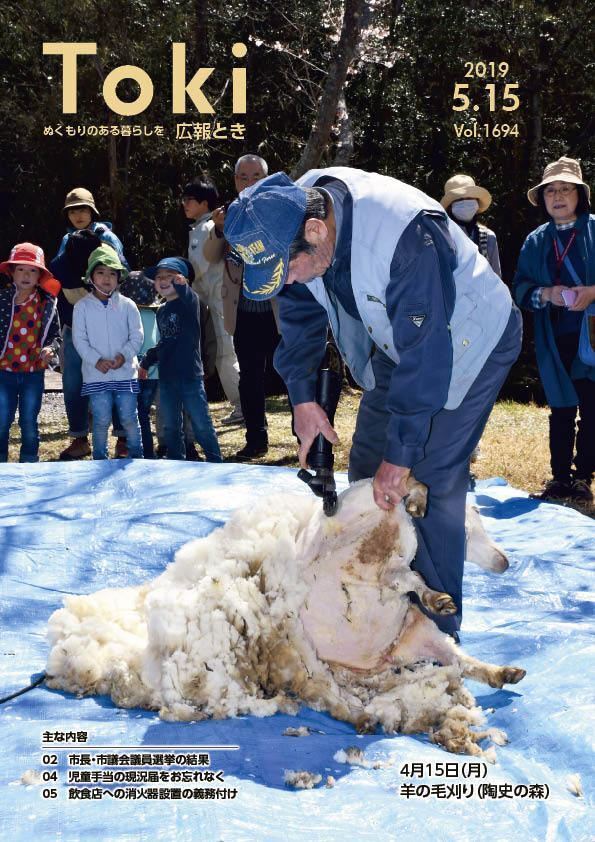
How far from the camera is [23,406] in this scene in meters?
6.12

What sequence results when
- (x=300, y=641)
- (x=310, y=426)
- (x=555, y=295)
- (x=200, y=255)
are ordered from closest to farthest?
(x=300, y=641)
(x=310, y=426)
(x=555, y=295)
(x=200, y=255)

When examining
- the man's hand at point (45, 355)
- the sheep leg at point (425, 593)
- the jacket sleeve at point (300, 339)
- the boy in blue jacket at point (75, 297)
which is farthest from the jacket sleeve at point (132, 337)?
the sheep leg at point (425, 593)

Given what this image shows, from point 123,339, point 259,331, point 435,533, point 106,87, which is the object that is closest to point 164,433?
point 123,339

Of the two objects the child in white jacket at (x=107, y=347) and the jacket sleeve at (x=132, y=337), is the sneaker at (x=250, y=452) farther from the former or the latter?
the jacket sleeve at (x=132, y=337)

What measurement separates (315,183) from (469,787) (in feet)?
5.65

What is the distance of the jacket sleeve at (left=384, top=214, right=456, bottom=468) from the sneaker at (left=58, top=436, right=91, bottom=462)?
447 centimetres

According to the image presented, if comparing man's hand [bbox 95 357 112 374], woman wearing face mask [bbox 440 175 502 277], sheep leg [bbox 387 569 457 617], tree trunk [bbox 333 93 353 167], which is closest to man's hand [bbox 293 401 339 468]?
sheep leg [bbox 387 569 457 617]

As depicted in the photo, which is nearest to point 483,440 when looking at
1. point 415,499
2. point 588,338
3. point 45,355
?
point 588,338

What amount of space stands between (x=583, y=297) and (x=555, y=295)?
0.16 metres

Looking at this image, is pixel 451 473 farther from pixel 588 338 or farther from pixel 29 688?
pixel 588 338

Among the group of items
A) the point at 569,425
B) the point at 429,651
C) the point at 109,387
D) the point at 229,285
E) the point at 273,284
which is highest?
the point at 229,285

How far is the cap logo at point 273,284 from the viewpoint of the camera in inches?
103

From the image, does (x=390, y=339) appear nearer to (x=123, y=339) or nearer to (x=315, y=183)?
(x=315, y=183)

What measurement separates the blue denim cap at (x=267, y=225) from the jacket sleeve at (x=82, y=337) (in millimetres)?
3432
